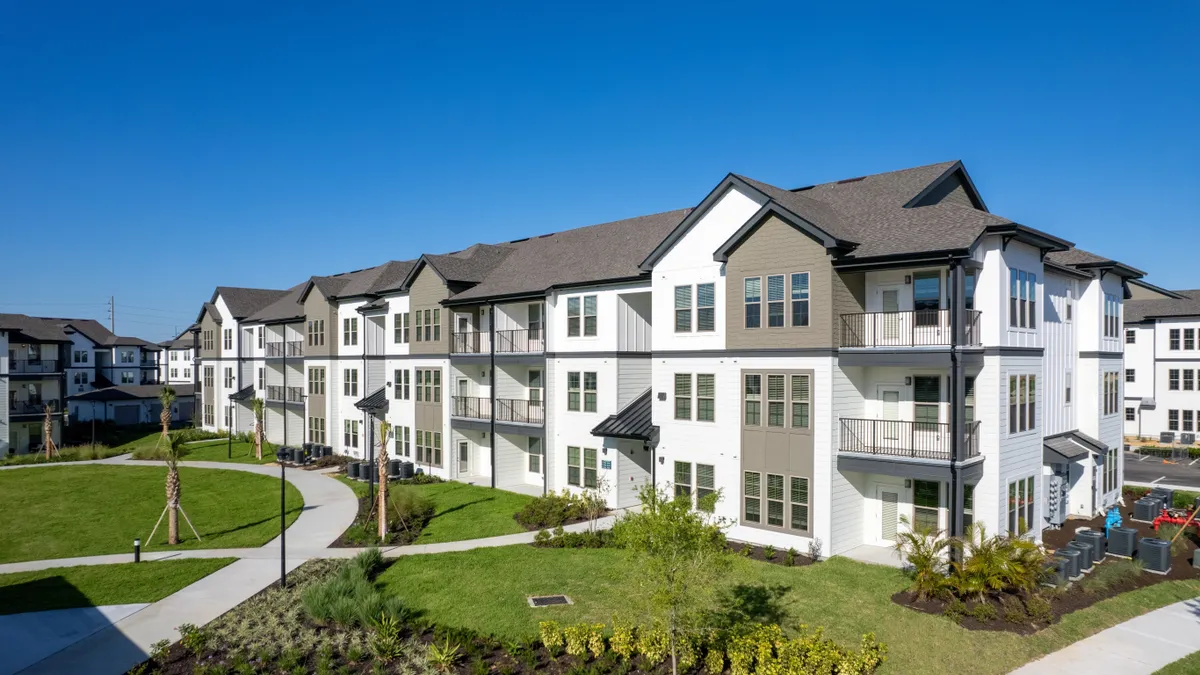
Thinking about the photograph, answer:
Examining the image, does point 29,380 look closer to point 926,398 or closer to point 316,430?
point 316,430

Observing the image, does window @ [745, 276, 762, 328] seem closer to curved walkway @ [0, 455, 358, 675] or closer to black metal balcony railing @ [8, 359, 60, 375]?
curved walkway @ [0, 455, 358, 675]

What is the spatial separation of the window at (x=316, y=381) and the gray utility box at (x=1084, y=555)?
1445 inches

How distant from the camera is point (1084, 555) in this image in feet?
60.3

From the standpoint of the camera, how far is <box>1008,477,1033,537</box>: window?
1866 centimetres

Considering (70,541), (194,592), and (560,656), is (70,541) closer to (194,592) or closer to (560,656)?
(194,592)

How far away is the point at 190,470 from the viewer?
3722cm

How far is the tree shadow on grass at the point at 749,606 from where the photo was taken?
584 inches

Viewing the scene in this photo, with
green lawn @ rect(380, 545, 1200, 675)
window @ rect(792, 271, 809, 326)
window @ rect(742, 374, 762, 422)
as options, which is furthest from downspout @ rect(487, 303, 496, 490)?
window @ rect(792, 271, 809, 326)

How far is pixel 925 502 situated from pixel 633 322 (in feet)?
37.5

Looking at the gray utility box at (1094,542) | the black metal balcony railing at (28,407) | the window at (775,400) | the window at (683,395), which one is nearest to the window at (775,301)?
the window at (775,400)

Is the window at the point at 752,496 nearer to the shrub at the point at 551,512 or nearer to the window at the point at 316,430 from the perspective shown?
the shrub at the point at 551,512

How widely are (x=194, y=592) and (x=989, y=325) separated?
2126 cm

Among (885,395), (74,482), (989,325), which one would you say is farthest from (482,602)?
(74,482)

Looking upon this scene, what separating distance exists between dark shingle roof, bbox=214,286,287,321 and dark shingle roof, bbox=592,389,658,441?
120ft
